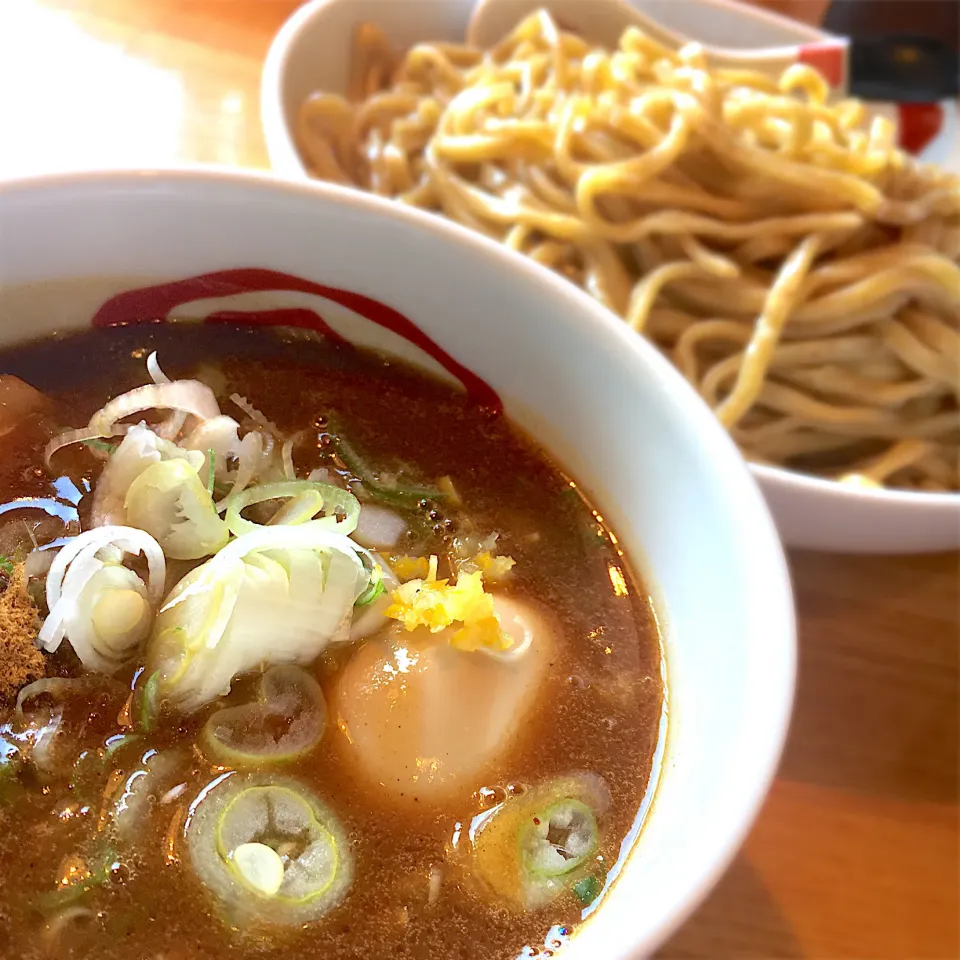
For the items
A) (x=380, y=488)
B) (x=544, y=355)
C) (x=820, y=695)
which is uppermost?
(x=544, y=355)

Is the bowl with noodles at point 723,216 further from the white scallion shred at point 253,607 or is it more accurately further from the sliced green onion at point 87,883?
the sliced green onion at point 87,883

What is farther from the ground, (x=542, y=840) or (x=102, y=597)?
(x=102, y=597)

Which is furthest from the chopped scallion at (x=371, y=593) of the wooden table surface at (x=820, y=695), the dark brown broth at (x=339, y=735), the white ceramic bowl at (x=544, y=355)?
the wooden table surface at (x=820, y=695)

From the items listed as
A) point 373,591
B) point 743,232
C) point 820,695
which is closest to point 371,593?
point 373,591

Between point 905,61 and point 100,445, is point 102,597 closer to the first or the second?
point 100,445

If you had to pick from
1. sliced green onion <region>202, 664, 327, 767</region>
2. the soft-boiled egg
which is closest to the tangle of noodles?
the soft-boiled egg

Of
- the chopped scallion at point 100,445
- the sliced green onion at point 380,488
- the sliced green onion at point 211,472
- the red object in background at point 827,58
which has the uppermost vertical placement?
the red object in background at point 827,58

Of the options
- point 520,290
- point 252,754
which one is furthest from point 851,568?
point 252,754
